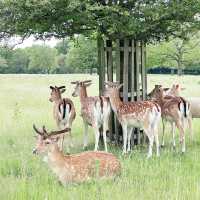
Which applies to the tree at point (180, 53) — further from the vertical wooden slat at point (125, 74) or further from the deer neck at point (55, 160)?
the deer neck at point (55, 160)

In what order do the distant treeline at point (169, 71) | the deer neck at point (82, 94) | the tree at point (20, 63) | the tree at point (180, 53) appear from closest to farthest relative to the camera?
the deer neck at point (82, 94) → the tree at point (180, 53) → the distant treeline at point (169, 71) → the tree at point (20, 63)

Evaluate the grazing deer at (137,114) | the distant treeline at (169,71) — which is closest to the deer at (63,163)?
the grazing deer at (137,114)

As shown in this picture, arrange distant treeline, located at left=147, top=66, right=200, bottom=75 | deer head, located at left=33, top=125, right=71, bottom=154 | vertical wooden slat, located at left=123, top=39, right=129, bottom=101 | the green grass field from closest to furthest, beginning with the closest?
the green grass field < deer head, located at left=33, top=125, right=71, bottom=154 < vertical wooden slat, located at left=123, top=39, right=129, bottom=101 < distant treeline, located at left=147, top=66, right=200, bottom=75

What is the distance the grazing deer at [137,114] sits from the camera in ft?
37.4

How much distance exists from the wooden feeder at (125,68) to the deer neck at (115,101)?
85 cm

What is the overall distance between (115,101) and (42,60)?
85.9 meters

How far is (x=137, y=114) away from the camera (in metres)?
11.5

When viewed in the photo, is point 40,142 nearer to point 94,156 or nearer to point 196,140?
point 94,156

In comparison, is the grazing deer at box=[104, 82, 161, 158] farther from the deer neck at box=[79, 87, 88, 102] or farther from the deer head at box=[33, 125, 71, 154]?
the deer head at box=[33, 125, 71, 154]

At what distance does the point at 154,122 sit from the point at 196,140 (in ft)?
8.51

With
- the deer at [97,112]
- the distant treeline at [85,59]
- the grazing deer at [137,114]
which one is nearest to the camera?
the grazing deer at [137,114]

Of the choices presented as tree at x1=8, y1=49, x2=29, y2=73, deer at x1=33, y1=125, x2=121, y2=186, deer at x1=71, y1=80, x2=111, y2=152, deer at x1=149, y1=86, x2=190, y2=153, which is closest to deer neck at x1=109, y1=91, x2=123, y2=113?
deer at x1=71, y1=80, x2=111, y2=152

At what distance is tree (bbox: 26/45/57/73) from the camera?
9550 centimetres

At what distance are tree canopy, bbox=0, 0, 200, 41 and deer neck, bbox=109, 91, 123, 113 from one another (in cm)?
130
